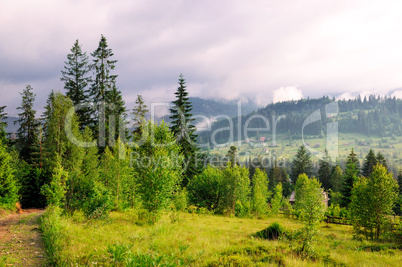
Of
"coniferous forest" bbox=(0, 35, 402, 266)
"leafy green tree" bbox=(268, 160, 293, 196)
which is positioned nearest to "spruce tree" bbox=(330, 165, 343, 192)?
"leafy green tree" bbox=(268, 160, 293, 196)

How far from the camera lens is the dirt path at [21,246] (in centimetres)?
949

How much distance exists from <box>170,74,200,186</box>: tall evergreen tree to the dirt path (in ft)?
85.5

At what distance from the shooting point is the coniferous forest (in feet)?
34.0

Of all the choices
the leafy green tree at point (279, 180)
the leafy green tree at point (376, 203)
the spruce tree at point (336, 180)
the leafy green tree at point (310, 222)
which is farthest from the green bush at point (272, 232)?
A: the leafy green tree at point (279, 180)

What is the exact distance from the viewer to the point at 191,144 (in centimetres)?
4069

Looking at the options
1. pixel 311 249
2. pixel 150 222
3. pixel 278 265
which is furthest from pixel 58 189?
pixel 311 249

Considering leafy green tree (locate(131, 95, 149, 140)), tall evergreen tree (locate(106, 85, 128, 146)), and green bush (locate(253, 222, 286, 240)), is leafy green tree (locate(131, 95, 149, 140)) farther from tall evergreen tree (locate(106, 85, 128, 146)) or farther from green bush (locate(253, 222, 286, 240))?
green bush (locate(253, 222, 286, 240))

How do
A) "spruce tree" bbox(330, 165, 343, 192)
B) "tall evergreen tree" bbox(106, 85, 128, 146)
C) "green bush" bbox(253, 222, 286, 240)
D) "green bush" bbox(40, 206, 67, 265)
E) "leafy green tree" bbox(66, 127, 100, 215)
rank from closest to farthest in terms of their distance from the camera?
1. "green bush" bbox(40, 206, 67, 265)
2. "green bush" bbox(253, 222, 286, 240)
3. "leafy green tree" bbox(66, 127, 100, 215)
4. "tall evergreen tree" bbox(106, 85, 128, 146)
5. "spruce tree" bbox(330, 165, 343, 192)

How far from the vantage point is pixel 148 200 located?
55.7ft

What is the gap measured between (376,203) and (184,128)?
2885 cm

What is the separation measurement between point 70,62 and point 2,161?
66.2 ft

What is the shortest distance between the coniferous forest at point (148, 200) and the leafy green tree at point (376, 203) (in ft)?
0.29

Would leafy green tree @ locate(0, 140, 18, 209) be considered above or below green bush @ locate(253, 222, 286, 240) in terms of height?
above

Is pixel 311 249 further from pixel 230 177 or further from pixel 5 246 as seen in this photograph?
pixel 230 177
